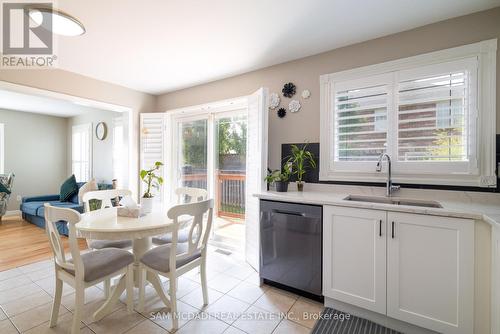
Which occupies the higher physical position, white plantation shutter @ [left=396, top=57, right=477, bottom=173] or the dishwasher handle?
white plantation shutter @ [left=396, top=57, right=477, bottom=173]

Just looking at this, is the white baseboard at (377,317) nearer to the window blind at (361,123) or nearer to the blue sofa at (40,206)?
the window blind at (361,123)

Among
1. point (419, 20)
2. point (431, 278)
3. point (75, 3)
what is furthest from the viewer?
point (419, 20)

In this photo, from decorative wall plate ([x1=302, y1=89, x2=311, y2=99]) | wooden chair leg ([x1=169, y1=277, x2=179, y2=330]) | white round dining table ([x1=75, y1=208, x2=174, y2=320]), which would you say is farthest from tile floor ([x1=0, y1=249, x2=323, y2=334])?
decorative wall plate ([x1=302, y1=89, x2=311, y2=99])

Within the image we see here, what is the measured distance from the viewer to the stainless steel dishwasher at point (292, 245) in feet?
6.47

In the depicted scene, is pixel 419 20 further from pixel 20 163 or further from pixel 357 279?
pixel 20 163

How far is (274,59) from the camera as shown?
264 centimetres

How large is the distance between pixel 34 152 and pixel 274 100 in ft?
19.5

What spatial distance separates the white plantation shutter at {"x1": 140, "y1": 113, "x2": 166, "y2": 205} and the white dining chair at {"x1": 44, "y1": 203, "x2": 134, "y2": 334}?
6.67 feet


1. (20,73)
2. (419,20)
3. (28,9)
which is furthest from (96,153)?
(419,20)

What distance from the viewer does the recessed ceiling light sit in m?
1.77

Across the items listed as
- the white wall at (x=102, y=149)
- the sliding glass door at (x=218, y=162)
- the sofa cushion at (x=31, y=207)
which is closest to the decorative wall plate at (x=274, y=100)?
the sliding glass door at (x=218, y=162)

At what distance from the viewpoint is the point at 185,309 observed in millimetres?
1936

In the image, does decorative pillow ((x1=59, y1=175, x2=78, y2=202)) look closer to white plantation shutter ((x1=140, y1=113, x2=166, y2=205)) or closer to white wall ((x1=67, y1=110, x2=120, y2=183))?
white wall ((x1=67, y1=110, x2=120, y2=183))

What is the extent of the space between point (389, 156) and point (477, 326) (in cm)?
130
